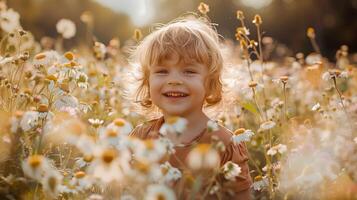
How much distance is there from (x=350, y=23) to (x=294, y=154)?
15484 millimetres

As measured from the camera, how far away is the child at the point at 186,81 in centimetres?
264

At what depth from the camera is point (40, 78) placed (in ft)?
7.73

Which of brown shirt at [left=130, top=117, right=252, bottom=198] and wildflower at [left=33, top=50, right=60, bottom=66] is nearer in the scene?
brown shirt at [left=130, top=117, right=252, bottom=198]

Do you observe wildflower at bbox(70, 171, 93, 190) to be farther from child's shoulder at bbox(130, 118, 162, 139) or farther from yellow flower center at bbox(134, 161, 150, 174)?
child's shoulder at bbox(130, 118, 162, 139)

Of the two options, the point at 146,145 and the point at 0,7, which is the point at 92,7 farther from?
the point at 146,145

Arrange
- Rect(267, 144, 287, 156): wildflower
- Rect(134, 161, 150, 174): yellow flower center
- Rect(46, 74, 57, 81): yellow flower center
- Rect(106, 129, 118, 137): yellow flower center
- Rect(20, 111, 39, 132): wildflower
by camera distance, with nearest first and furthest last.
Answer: Rect(134, 161, 150, 174): yellow flower center < Rect(106, 129, 118, 137): yellow flower center < Rect(20, 111, 39, 132): wildflower < Rect(267, 144, 287, 156): wildflower < Rect(46, 74, 57, 81): yellow flower center

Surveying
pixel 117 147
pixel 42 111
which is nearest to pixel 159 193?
pixel 117 147

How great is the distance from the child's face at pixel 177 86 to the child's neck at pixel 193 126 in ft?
0.13

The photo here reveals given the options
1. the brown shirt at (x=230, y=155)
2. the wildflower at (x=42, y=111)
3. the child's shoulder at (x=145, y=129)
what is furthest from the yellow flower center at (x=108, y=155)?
the child's shoulder at (x=145, y=129)

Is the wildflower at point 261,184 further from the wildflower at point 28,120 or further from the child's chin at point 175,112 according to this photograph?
the wildflower at point 28,120

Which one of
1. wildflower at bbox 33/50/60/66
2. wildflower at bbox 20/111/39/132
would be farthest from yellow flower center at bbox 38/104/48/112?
wildflower at bbox 33/50/60/66

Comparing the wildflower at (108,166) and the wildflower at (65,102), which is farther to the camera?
the wildflower at (65,102)

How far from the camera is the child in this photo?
8.66ft

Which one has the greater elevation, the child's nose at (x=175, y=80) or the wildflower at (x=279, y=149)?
the child's nose at (x=175, y=80)
